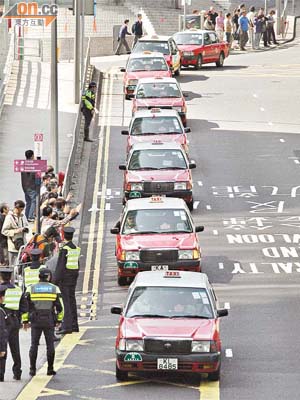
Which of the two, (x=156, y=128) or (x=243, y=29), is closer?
(x=156, y=128)

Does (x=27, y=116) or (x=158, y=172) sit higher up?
(x=158, y=172)

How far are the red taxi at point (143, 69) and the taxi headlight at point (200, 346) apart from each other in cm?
3344

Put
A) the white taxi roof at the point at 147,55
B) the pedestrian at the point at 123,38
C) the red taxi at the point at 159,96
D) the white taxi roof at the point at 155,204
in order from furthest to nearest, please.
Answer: the pedestrian at the point at 123,38
the white taxi roof at the point at 147,55
the red taxi at the point at 159,96
the white taxi roof at the point at 155,204

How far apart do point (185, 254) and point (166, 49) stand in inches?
1233

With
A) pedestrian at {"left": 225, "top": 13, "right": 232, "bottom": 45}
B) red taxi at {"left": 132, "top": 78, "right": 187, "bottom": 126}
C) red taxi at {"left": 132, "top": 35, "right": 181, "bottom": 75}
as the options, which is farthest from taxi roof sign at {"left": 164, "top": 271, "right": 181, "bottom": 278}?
pedestrian at {"left": 225, "top": 13, "right": 232, "bottom": 45}

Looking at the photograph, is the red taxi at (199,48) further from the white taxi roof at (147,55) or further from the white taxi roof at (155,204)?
the white taxi roof at (155,204)

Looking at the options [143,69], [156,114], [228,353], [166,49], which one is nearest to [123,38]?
[166,49]

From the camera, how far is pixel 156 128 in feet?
141

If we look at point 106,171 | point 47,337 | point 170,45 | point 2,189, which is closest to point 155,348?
point 47,337

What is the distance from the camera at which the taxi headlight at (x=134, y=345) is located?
21281mm

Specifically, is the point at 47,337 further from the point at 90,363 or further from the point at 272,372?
the point at 272,372

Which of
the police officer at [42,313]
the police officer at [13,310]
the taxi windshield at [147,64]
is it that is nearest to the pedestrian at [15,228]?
the police officer at [42,313]

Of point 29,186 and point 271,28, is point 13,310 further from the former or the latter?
point 271,28

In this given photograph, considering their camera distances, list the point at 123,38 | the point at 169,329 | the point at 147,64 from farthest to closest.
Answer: the point at 123,38 < the point at 147,64 < the point at 169,329
